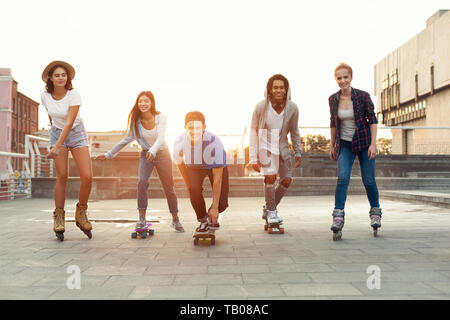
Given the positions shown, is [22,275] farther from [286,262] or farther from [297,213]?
[297,213]

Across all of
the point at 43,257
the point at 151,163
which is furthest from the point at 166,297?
the point at 151,163

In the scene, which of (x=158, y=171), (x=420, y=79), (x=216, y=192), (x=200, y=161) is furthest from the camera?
(x=420, y=79)

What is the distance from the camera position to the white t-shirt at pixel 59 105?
4281 millimetres

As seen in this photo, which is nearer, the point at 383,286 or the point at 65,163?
the point at 383,286

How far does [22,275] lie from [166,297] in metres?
1.18

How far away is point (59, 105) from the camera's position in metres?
4.29

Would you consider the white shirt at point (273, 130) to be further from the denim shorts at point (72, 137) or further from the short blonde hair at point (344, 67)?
the denim shorts at point (72, 137)

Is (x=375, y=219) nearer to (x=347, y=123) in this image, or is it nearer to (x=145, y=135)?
(x=347, y=123)

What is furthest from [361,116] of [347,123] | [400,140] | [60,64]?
[400,140]

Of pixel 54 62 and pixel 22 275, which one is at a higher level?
pixel 54 62

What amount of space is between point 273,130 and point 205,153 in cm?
115

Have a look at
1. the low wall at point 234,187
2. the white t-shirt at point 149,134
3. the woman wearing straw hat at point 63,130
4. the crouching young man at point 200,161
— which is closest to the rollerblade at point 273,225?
the crouching young man at point 200,161

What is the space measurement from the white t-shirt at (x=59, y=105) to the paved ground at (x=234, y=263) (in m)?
1.25
